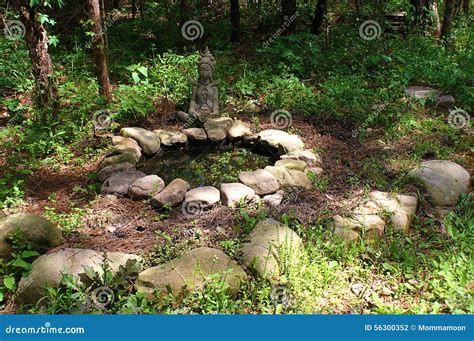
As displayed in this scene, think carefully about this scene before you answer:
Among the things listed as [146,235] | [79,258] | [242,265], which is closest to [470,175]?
[242,265]

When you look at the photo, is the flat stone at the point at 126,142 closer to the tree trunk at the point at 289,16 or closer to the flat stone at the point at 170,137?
the flat stone at the point at 170,137

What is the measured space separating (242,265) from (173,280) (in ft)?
2.01

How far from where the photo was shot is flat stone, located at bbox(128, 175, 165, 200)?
4.70 meters

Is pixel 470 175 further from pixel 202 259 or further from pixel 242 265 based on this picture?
pixel 202 259

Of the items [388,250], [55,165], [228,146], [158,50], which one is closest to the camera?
[388,250]

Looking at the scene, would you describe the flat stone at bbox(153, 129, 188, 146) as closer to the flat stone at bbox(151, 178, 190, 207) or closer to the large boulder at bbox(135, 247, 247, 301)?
the flat stone at bbox(151, 178, 190, 207)

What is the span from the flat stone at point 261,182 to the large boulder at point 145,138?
64.5 inches

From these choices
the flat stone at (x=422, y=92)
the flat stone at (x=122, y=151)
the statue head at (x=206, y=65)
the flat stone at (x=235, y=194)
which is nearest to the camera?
the flat stone at (x=235, y=194)

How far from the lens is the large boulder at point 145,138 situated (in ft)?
19.2

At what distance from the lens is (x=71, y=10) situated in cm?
1052

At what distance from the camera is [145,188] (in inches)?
187

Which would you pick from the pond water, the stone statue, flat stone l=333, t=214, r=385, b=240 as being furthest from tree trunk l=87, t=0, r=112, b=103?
flat stone l=333, t=214, r=385, b=240

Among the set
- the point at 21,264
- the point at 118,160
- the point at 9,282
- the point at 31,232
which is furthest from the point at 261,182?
the point at 9,282

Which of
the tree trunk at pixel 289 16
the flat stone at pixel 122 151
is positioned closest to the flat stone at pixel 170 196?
the flat stone at pixel 122 151
